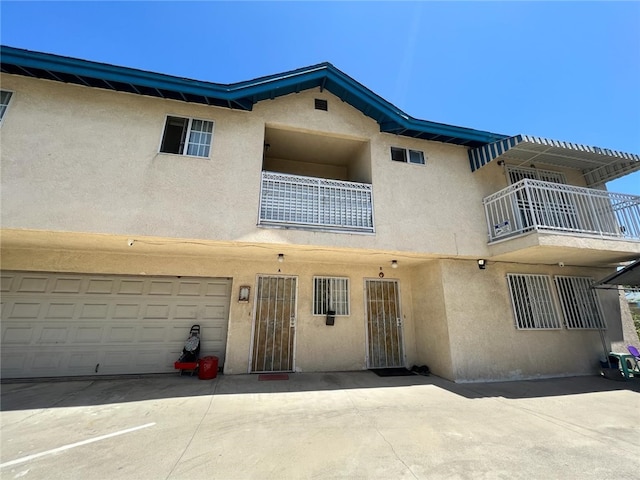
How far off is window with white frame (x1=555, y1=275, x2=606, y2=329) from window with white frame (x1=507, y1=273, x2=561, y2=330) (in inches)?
17.1

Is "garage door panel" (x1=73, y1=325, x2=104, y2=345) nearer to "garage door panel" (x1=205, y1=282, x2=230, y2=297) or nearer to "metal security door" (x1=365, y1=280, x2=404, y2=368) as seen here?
"garage door panel" (x1=205, y1=282, x2=230, y2=297)

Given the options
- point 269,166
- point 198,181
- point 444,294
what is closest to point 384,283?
point 444,294

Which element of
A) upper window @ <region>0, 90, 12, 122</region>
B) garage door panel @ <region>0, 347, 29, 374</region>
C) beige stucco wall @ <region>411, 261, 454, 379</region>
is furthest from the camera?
beige stucco wall @ <region>411, 261, 454, 379</region>

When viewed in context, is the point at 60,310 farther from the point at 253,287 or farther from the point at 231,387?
the point at 231,387

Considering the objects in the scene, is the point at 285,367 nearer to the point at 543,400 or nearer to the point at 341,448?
the point at 341,448

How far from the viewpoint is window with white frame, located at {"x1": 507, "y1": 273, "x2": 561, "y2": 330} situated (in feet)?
25.8

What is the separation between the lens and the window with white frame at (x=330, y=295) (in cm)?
821

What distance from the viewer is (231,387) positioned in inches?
246

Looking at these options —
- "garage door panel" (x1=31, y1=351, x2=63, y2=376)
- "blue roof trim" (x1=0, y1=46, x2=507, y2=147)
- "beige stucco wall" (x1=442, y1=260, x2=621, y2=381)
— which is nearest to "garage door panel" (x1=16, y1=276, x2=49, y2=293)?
"garage door panel" (x1=31, y1=351, x2=63, y2=376)

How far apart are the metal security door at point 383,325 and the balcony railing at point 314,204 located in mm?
2869

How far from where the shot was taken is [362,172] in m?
8.13

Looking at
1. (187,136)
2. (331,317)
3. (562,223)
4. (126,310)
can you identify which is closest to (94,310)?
(126,310)

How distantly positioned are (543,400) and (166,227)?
9057 millimetres

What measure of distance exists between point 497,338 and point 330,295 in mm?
4942
